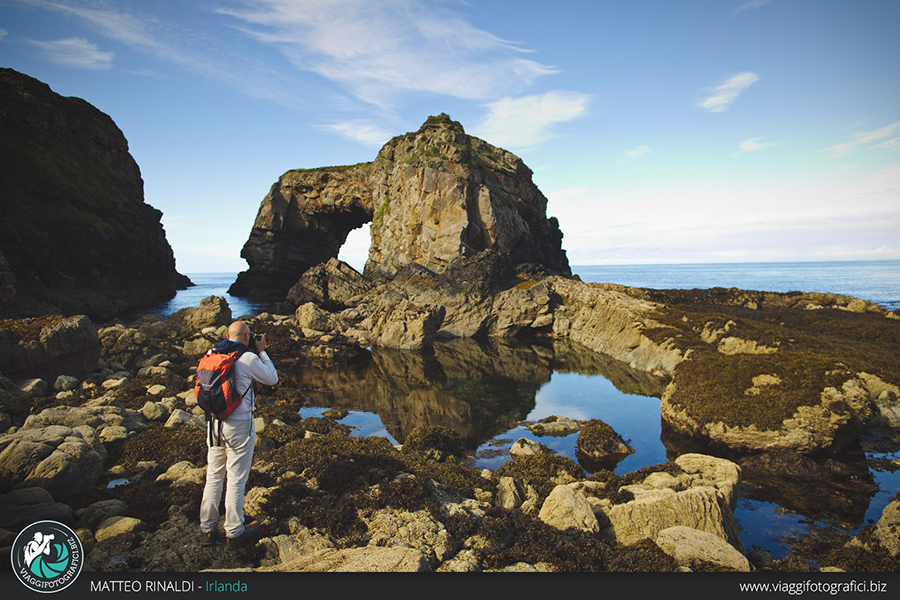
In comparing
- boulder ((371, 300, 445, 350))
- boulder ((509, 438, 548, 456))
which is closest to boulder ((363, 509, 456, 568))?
boulder ((509, 438, 548, 456))

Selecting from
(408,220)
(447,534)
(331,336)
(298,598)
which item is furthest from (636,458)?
(408,220)

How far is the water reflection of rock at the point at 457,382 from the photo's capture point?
16.2m

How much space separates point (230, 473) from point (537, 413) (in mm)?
13146

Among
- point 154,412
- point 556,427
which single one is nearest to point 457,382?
point 556,427

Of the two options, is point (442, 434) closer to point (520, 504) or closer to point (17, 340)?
point (520, 504)

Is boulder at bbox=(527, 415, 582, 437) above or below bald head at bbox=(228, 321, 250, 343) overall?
below

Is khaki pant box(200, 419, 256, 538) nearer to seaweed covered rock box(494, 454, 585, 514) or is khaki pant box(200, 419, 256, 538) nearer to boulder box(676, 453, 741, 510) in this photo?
seaweed covered rock box(494, 454, 585, 514)

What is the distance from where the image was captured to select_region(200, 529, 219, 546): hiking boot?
5570mm

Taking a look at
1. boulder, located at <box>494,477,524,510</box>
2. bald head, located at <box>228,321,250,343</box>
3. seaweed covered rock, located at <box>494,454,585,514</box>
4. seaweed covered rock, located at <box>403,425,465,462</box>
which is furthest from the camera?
seaweed covered rock, located at <box>403,425,465,462</box>

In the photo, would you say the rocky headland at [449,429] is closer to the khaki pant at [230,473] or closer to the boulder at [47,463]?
the boulder at [47,463]

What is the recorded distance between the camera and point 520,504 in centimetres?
822

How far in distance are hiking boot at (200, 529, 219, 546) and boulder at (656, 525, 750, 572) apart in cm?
630

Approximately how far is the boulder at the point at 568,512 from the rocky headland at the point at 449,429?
1.4 inches

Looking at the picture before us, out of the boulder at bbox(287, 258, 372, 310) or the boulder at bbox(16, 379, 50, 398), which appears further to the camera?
the boulder at bbox(287, 258, 372, 310)
